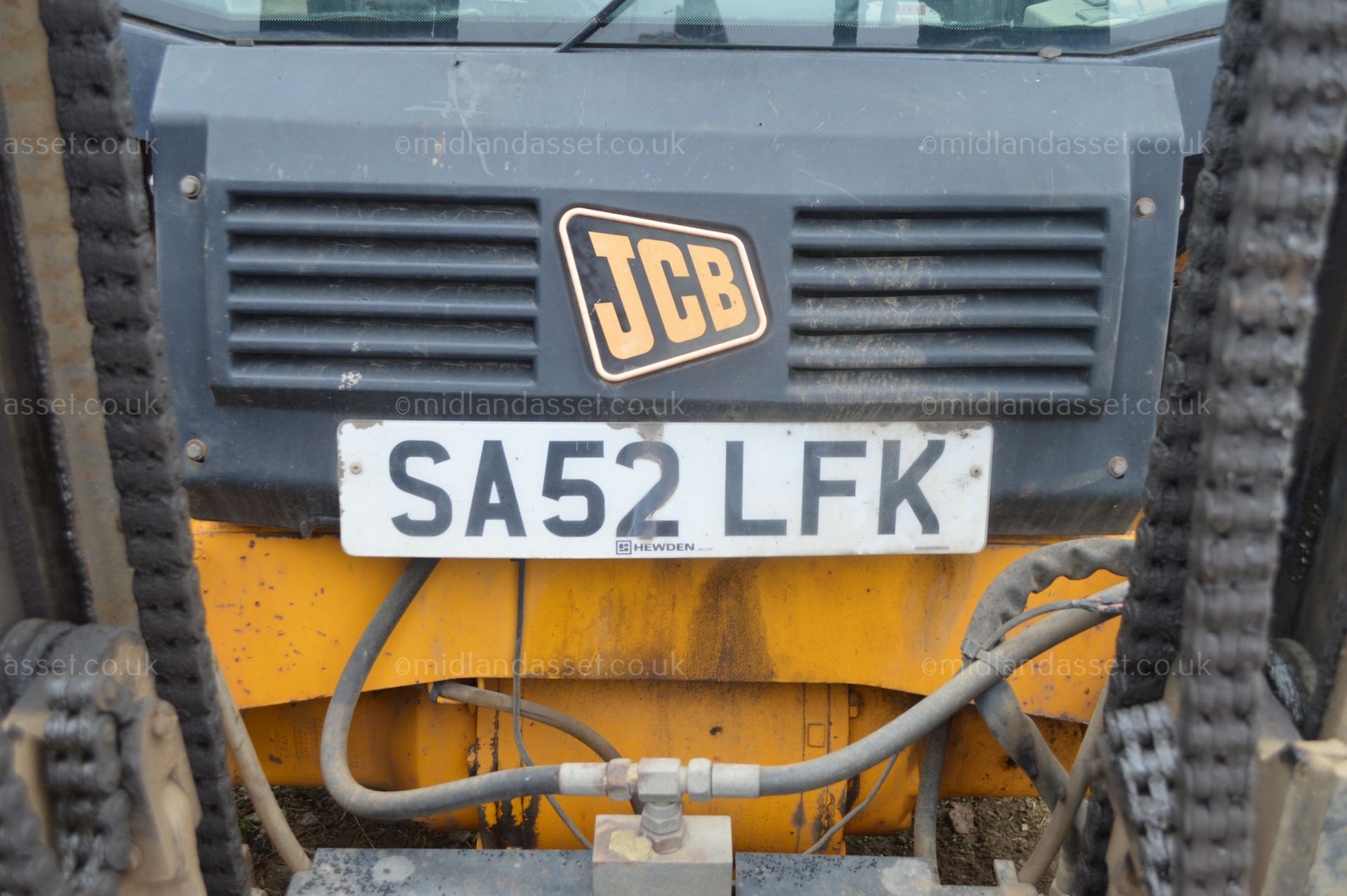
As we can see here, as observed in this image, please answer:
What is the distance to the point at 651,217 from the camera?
1.41m

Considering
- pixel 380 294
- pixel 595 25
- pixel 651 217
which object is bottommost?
pixel 380 294

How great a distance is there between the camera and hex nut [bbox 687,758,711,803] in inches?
52.7

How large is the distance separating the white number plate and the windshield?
58 centimetres

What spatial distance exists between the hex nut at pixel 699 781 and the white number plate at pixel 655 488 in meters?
0.31

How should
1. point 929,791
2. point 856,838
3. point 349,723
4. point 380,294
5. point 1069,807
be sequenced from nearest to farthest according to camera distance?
1. point 1069,807
2. point 380,294
3. point 349,723
4. point 929,791
5. point 856,838

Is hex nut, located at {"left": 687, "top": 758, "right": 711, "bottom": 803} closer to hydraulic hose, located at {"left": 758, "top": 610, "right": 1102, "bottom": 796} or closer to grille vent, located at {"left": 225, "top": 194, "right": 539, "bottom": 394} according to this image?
hydraulic hose, located at {"left": 758, "top": 610, "right": 1102, "bottom": 796}

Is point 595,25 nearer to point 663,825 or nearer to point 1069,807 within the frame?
point 663,825

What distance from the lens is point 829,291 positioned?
146cm

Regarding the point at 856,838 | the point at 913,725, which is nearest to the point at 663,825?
the point at 913,725

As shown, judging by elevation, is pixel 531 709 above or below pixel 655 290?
below

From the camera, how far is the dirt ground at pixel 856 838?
2.65 meters

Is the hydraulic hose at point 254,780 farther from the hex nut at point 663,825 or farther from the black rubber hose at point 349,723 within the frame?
the hex nut at point 663,825

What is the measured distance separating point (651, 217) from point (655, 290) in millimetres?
99

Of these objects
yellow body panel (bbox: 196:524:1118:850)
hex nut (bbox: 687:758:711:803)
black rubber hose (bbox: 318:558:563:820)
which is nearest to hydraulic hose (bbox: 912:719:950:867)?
yellow body panel (bbox: 196:524:1118:850)
